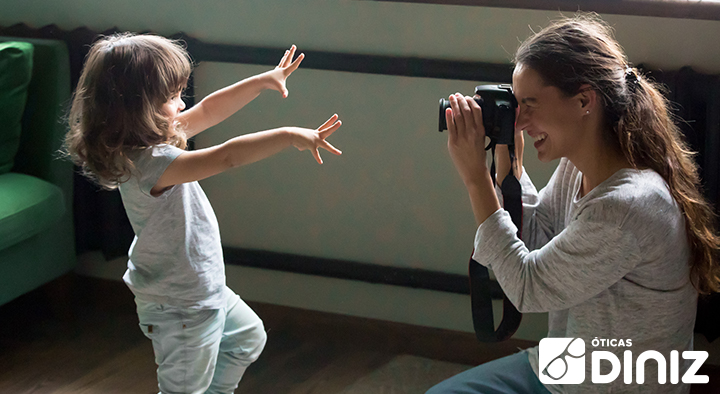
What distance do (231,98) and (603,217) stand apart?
0.85 meters

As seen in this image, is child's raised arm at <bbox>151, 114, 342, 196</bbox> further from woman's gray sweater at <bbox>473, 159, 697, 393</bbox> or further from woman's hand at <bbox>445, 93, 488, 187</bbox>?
woman's gray sweater at <bbox>473, 159, 697, 393</bbox>

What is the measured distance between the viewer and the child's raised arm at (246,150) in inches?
44.6

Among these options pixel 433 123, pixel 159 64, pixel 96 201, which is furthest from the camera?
pixel 96 201

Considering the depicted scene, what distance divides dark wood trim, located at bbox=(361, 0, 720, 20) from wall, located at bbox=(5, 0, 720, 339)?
0.02 meters

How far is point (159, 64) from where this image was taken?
4.00 feet

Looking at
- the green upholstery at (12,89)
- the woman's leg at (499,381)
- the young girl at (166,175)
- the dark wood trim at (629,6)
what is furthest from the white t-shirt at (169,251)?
the dark wood trim at (629,6)

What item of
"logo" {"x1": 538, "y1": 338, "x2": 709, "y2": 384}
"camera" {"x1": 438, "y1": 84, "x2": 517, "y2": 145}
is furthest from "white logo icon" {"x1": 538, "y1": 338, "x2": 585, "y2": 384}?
"camera" {"x1": 438, "y1": 84, "x2": 517, "y2": 145}

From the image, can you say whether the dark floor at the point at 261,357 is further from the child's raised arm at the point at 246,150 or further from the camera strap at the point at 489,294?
the child's raised arm at the point at 246,150

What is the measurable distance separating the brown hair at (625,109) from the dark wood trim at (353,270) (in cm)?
83

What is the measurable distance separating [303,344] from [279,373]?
168mm

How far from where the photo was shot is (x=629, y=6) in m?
1.58

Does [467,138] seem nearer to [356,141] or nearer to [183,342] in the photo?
[183,342]

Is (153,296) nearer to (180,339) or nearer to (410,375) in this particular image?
(180,339)

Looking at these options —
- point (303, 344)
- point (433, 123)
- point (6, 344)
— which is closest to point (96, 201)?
point (6, 344)
